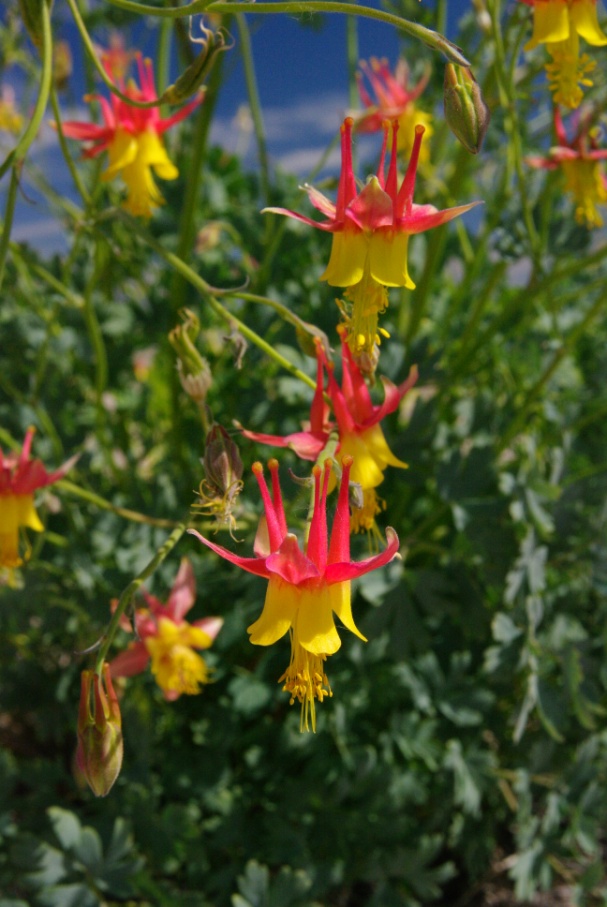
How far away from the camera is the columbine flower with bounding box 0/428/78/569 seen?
1.15 metres

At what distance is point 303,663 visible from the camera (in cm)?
79

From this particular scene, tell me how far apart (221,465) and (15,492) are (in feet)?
1.46

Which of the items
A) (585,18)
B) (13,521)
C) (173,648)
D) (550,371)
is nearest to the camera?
(585,18)

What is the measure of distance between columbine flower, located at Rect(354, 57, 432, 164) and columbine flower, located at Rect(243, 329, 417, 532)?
0.83 metres

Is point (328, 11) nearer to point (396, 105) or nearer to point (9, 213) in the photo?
point (9, 213)

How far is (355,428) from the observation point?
0.92 m

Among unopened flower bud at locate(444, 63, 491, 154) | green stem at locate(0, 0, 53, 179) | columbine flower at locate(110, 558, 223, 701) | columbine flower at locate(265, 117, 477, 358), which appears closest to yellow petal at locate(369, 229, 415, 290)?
columbine flower at locate(265, 117, 477, 358)

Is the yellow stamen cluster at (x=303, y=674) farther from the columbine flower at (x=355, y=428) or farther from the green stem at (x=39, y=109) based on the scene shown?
the green stem at (x=39, y=109)

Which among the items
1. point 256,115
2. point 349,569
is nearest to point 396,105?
point 256,115

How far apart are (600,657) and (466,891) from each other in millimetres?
674

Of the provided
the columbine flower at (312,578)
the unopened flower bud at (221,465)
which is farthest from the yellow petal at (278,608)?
the unopened flower bud at (221,465)

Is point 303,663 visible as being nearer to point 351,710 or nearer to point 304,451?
point 304,451

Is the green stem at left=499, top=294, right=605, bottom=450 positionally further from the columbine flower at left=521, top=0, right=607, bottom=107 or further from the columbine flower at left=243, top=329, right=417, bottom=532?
the columbine flower at left=243, top=329, right=417, bottom=532

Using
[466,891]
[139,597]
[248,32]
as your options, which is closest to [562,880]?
[466,891]
